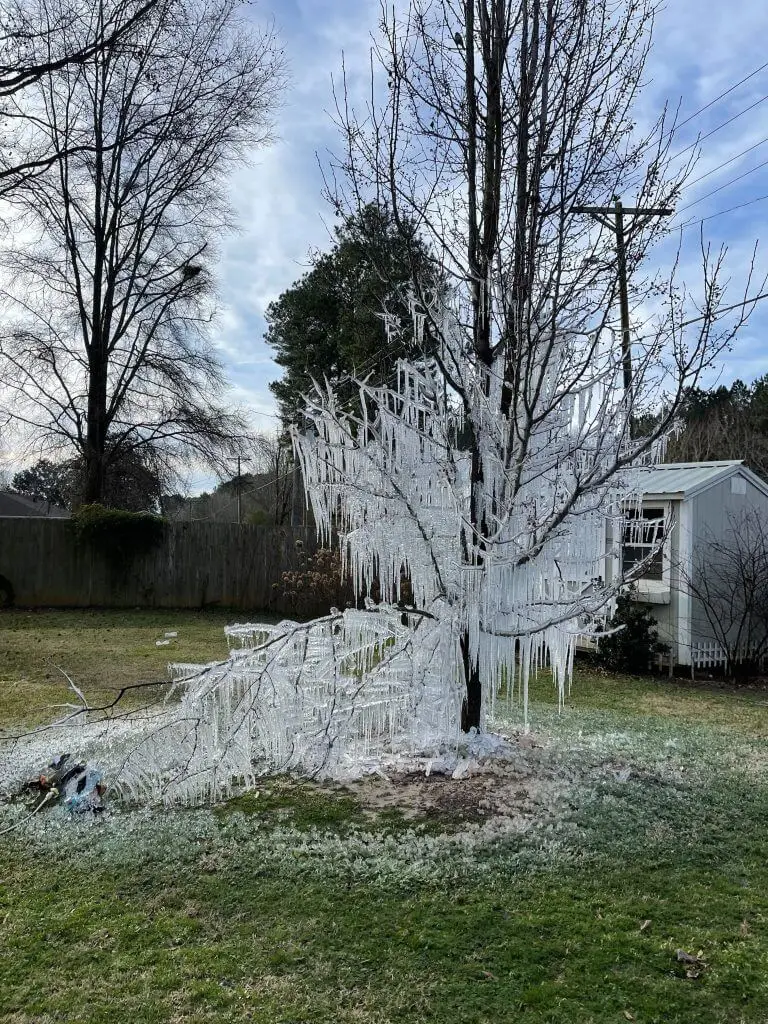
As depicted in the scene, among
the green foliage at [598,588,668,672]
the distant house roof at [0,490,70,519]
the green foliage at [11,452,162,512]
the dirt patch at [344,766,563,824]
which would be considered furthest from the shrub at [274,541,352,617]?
the distant house roof at [0,490,70,519]

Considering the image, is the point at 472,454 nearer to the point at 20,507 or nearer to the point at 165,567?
the point at 165,567

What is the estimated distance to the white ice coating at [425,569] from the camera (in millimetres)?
3502

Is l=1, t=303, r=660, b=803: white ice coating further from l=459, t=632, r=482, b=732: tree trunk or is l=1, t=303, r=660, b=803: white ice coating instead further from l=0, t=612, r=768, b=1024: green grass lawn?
l=0, t=612, r=768, b=1024: green grass lawn

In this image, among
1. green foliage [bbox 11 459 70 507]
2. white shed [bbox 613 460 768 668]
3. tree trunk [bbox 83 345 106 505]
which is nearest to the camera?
white shed [bbox 613 460 768 668]

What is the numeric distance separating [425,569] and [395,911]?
172 cm

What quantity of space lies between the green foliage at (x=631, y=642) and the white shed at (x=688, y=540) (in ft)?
0.93

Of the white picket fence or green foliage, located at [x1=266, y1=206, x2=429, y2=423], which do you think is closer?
the white picket fence

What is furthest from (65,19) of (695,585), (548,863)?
(695,585)

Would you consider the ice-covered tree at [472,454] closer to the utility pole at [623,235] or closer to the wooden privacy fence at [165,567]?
the utility pole at [623,235]

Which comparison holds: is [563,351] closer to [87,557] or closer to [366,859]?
[366,859]

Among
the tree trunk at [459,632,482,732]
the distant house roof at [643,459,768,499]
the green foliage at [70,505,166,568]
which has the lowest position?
the tree trunk at [459,632,482,732]

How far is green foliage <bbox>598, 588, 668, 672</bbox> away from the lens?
8.41 m

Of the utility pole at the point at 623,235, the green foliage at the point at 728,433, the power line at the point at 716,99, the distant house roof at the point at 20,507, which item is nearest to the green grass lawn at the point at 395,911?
the utility pole at the point at 623,235

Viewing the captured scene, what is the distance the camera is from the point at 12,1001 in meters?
2.15
